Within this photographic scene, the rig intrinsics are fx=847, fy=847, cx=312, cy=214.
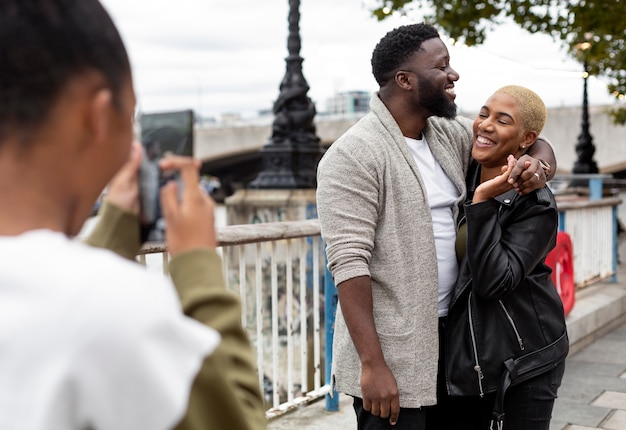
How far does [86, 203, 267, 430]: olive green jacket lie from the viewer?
1.03 m

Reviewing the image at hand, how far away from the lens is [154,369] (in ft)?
2.96

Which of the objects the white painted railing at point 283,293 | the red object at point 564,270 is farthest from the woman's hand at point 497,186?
the red object at point 564,270

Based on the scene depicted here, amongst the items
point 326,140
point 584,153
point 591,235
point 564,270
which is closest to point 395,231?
point 564,270

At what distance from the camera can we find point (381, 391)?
252 cm

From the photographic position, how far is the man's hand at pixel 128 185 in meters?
1.12

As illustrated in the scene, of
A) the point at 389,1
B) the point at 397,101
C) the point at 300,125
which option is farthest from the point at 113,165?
the point at 389,1

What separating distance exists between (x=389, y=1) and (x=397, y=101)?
9842 mm

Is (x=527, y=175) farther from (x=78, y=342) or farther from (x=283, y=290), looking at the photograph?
(x=283, y=290)

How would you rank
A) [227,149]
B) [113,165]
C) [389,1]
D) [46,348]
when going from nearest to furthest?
[46,348], [113,165], [389,1], [227,149]

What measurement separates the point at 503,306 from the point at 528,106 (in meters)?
0.63

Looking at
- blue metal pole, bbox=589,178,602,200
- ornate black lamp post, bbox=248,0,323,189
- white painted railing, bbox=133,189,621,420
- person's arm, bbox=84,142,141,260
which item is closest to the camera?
person's arm, bbox=84,142,141,260

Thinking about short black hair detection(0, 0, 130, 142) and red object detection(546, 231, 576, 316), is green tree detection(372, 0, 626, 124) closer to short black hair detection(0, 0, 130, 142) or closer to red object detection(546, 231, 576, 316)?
red object detection(546, 231, 576, 316)

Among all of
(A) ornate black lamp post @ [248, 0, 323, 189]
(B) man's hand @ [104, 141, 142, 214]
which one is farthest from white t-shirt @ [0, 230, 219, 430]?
(A) ornate black lamp post @ [248, 0, 323, 189]

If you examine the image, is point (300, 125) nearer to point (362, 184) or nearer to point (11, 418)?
point (362, 184)
